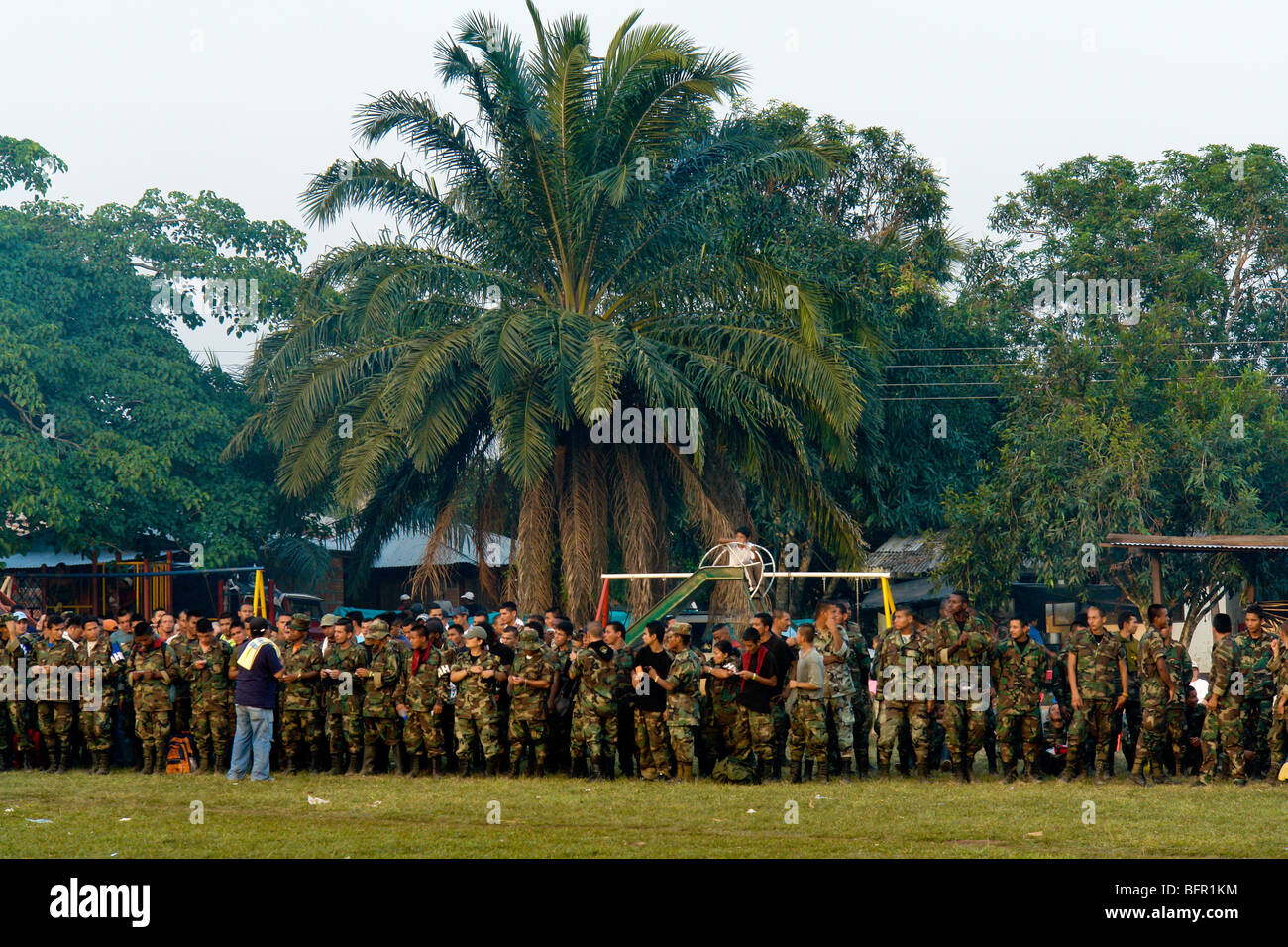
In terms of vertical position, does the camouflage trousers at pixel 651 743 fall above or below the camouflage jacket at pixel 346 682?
below

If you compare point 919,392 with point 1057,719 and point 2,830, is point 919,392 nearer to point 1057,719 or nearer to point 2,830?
point 1057,719

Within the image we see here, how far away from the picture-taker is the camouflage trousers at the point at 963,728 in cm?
1352

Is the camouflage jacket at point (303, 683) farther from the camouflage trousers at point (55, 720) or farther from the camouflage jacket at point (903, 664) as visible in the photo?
A: the camouflage jacket at point (903, 664)

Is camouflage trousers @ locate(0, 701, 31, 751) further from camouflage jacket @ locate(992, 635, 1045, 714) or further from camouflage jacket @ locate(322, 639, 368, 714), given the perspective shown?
camouflage jacket @ locate(992, 635, 1045, 714)

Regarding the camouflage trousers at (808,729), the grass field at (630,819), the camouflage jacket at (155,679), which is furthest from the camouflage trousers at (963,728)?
the camouflage jacket at (155,679)

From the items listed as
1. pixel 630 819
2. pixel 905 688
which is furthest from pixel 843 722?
pixel 630 819

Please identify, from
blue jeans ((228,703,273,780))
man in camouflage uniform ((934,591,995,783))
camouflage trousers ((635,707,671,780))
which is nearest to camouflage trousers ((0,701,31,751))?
blue jeans ((228,703,273,780))

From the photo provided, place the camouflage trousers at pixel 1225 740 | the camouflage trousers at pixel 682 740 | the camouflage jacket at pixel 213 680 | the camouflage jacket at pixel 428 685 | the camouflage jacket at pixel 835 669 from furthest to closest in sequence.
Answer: the camouflage jacket at pixel 213 680
the camouflage jacket at pixel 428 685
the camouflage jacket at pixel 835 669
the camouflage trousers at pixel 682 740
the camouflage trousers at pixel 1225 740

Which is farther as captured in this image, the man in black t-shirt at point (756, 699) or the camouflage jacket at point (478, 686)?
the camouflage jacket at point (478, 686)

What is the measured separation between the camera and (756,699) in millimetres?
13711

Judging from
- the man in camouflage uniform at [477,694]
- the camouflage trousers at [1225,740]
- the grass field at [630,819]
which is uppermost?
the man in camouflage uniform at [477,694]

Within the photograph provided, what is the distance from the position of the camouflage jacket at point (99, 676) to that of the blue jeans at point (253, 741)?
1895 mm

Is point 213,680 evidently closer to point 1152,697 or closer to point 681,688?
point 681,688
